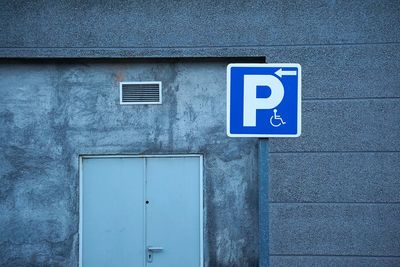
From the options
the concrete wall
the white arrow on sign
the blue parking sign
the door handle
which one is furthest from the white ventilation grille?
the white arrow on sign

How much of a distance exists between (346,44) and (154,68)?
8.27 feet

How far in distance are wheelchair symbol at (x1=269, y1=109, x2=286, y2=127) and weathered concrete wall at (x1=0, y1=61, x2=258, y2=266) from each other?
9.20ft

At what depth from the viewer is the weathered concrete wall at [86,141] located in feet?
21.3

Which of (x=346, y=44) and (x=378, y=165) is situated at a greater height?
(x=346, y=44)

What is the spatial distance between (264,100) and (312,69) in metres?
2.78

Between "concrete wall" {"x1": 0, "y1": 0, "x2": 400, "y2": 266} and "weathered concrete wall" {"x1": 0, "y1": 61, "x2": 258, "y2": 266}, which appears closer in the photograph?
"concrete wall" {"x1": 0, "y1": 0, "x2": 400, "y2": 266}

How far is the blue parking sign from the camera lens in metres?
3.71

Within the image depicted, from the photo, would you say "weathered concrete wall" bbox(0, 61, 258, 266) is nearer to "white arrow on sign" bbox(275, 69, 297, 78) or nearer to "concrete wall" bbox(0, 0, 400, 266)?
"concrete wall" bbox(0, 0, 400, 266)

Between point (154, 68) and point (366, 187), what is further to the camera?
point (154, 68)

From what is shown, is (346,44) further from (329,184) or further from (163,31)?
(163,31)

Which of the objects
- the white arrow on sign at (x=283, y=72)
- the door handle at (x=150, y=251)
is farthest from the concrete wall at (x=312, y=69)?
the white arrow on sign at (x=283, y=72)

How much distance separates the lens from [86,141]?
6.55 m

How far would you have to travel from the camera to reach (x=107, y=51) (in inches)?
251

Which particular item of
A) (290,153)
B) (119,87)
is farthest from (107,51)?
(290,153)
